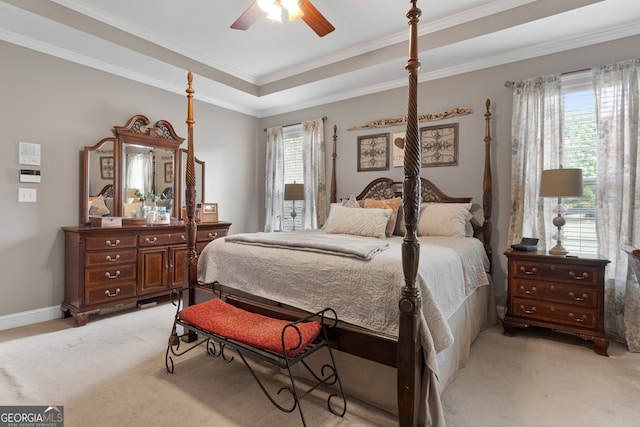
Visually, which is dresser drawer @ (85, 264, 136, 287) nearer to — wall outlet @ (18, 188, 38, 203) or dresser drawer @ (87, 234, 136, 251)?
dresser drawer @ (87, 234, 136, 251)

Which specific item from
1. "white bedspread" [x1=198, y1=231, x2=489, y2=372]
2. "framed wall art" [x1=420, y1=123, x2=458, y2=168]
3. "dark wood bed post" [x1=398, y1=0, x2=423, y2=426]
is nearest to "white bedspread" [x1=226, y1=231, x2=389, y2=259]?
"white bedspread" [x1=198, y1=231, x2=489, y2=372]

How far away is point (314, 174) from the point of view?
15.7ft

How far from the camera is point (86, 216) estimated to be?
3.45 metres

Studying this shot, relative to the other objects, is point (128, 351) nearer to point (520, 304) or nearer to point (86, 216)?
point (86, 216)

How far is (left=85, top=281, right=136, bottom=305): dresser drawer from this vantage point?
10.3ft

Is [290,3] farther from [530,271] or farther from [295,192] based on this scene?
[530,271]

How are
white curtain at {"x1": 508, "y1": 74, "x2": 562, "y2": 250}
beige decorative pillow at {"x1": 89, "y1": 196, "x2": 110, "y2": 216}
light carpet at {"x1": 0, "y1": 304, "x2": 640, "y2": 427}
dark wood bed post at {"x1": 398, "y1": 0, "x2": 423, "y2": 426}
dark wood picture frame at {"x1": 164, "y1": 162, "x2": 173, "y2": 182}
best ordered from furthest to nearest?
dark wood picture frame at {"x1": 164, "y1": 162, "x2": 173, "y2": 182}, beige decorative pillow at {"x1": 89, "y1": 196, "x2": 110, "y2": 216}, white curtain at {"x1": 508, "y1": 74, "x2": 562, "y2": 250}, light carpet at {"x1": 0, "y1": 304, "x2": 640, "y2": 427}, dark wood bed post at {"x1": 398, "y1": 0, "x2": 423, "y2": 426}

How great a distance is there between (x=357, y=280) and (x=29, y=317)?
3373 millimetres

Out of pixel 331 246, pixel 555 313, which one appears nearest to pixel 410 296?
pixel 331 246

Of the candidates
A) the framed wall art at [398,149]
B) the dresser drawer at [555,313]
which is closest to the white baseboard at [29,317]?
the framed wall art at [398,149]

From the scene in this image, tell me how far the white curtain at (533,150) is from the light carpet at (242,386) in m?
1.06

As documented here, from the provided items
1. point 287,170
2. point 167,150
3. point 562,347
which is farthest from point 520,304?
point 167,150

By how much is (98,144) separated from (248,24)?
2201 mm

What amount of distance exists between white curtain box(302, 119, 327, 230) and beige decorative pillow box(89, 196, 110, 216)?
2546 mm
